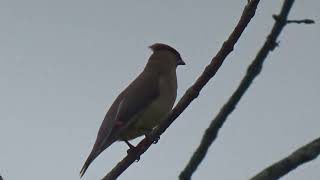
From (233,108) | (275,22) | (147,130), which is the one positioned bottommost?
(147,130)

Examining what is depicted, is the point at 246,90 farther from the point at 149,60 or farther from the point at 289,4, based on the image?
the point at 149,60

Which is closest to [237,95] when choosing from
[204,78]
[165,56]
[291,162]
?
[291,162]

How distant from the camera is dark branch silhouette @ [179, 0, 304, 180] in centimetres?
198

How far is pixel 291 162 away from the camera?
2145 millimetres

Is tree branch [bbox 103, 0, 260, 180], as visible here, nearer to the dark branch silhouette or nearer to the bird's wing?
the dark branch silhouette

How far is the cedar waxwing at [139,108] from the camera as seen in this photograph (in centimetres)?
558

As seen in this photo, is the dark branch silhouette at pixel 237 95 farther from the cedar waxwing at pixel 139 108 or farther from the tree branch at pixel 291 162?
the cedar waxwing at pixel 139 108

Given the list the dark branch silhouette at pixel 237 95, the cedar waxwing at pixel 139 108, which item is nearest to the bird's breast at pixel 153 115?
the cedar waxwing at pixel 139 108

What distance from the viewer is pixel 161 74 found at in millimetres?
6566

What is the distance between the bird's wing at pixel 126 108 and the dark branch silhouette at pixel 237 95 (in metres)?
2.90

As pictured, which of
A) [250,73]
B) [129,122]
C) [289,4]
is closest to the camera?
[289,4]

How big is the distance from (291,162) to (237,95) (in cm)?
28

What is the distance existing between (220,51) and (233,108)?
2.15 feet

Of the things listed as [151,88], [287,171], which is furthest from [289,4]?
[151,88]
